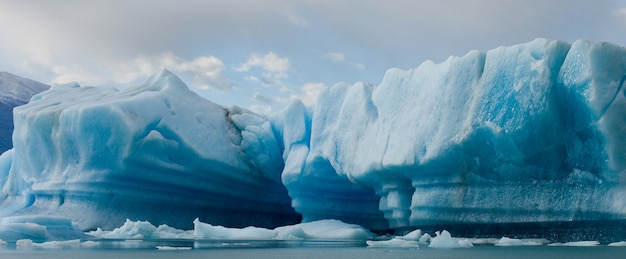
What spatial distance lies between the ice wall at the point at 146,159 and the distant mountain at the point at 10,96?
15.7 meters

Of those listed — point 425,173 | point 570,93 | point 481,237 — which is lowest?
point 481,237

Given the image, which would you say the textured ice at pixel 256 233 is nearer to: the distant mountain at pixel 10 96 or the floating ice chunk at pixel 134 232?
the floating ice chunk at pixel 134 232

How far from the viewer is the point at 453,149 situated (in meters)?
9.97

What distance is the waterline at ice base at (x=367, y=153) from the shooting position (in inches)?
362

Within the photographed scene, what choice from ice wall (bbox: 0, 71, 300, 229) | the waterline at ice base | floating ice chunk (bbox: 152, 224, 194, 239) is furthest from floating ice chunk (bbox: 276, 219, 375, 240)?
ice wall (bbox: 0, 71, 300, 229)

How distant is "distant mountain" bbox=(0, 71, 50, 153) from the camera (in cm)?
3027

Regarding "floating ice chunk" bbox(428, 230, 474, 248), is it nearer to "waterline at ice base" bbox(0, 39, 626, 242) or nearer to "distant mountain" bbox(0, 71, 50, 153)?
"waterline at ice base" bbox(0, 39, 626, 242)

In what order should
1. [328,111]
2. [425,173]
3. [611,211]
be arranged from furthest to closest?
[328,111], [425,173], [611,211]

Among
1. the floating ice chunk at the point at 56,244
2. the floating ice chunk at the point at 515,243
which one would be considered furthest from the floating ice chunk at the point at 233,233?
the floating ice chunk at the point at 515,243

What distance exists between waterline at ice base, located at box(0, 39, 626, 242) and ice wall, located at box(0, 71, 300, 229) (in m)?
0.03

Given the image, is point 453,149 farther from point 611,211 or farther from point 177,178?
point 177,178

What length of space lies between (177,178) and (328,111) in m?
3.60

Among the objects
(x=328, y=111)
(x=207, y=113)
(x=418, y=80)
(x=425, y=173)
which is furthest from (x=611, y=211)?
(x=207, y=113)

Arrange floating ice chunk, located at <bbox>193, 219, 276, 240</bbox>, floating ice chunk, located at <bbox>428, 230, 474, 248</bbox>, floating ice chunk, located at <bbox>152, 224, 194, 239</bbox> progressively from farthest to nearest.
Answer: floating ice chunk, located at <bbox>152, 224, 194, 239</bbox> → floating ice chunk, located at <bbox>193, 219, 276, 240</bbox> → floating ice chunk, located at <bbox>428, 230, 474, 248</bbox>
